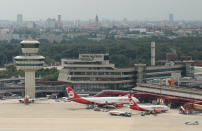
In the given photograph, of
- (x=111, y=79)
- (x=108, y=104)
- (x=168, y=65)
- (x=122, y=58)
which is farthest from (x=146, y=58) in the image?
(x=108, y=104)

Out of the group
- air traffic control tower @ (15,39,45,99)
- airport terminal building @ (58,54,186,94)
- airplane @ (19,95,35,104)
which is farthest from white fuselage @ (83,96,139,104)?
airport terminal building @ (58,54,186,94)

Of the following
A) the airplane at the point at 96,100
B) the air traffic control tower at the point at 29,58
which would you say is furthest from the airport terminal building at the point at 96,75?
the airplane at the point at 96,100

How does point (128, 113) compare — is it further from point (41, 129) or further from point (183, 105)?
point (41, 129)

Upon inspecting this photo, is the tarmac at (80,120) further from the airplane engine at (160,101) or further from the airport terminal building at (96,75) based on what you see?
the airport terminal building at (96,75)

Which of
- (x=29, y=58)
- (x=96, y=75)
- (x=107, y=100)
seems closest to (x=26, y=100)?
(x=29, y=58)

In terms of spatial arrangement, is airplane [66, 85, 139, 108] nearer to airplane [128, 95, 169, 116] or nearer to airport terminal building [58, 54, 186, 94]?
airplane [128, 95, 169, 116]

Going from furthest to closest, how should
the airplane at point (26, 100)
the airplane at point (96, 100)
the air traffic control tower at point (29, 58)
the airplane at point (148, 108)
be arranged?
1. the air traffic control tower at point (29, 58)
2. the airplane at point (26, 100)
3. the airplane at point (96, 100)
4. the airplane at point (148, 108)

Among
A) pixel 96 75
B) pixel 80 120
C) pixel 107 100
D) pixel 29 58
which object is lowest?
pixel 80 120

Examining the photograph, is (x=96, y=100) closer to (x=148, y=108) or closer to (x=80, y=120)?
(x=148, y=108)
